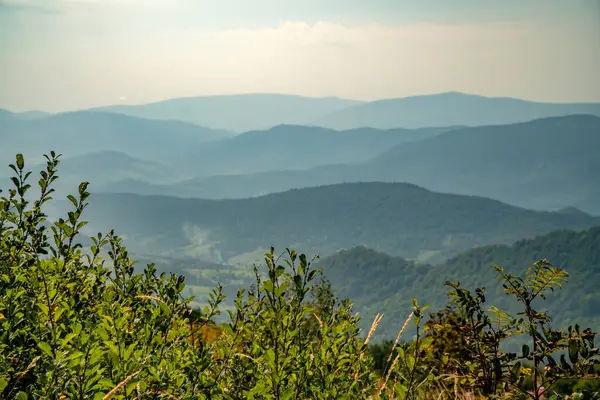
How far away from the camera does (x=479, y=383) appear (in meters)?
2.78

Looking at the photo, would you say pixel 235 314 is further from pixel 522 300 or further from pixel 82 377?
pixel 522 300

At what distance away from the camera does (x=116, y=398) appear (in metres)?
2.25

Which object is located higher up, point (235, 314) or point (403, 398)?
point (235, 314)

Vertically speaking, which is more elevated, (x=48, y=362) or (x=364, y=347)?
(x=48, y=362)

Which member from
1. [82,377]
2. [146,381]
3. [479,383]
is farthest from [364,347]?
[82,377]

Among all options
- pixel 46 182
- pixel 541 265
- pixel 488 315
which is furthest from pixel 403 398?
pixel 46 182

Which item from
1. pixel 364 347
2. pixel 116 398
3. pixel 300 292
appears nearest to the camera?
pixel 116 398

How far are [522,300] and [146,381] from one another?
1.67 metres

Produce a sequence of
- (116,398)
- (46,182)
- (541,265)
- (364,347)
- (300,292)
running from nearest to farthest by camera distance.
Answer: (116,398) → (300,292) → (541,265) → (364,347) → (46,182)

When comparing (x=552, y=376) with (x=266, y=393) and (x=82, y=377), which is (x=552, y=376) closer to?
(x=266, y=393)

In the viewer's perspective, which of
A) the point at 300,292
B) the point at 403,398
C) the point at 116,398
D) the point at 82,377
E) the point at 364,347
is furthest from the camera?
the point at 364,347

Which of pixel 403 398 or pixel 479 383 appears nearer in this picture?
pixel 403 398

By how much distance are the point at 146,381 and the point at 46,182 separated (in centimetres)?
201

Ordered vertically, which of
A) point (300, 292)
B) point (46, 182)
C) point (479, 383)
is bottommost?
point (479, 383)
